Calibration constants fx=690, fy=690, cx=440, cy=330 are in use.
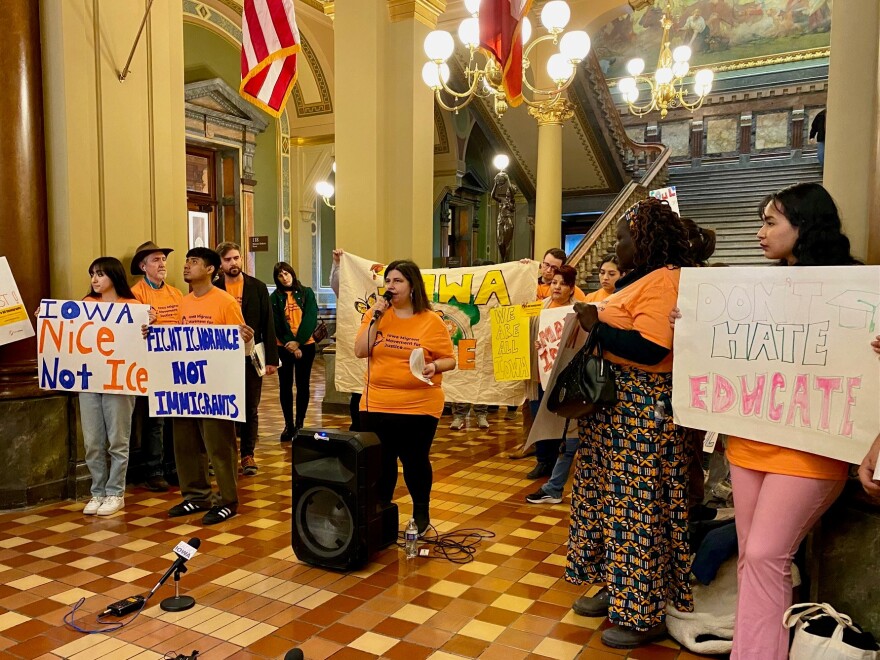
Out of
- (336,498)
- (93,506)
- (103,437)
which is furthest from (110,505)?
(336,498)

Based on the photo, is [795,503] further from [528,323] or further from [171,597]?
[528,323]

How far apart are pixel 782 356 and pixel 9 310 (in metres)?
4.72

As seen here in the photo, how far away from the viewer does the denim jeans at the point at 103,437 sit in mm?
4746

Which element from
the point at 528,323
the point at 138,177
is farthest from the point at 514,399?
the point at 138,177

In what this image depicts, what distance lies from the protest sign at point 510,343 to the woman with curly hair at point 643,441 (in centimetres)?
266

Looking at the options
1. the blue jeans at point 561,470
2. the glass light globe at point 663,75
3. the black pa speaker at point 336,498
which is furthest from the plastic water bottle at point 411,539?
the glass light globe at point 663,75

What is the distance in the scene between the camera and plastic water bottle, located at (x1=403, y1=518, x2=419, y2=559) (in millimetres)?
3875

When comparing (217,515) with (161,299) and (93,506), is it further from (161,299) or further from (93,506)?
(161,299)

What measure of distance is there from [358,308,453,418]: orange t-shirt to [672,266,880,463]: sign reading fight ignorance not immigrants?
5.11 ft

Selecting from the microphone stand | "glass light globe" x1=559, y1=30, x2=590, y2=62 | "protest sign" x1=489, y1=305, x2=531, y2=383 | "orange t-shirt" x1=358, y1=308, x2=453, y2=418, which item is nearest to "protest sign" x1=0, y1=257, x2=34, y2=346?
the microphone stand

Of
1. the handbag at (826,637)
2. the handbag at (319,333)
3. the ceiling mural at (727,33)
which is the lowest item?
the handbag at (826,637)

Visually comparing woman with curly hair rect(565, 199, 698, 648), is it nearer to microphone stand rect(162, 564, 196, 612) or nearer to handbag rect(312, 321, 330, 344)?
microphone stand rect(162, 564, 196, 612)

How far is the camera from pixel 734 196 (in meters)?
15.8

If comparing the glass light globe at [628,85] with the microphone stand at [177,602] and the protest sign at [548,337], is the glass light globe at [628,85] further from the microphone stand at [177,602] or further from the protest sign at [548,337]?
the microphone stand at [177,602]
